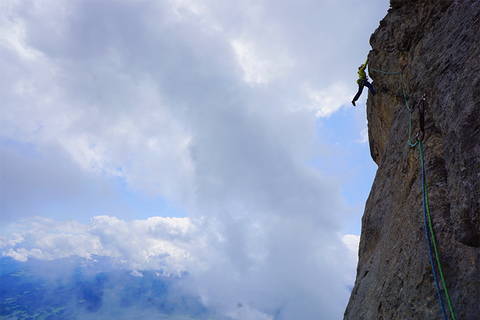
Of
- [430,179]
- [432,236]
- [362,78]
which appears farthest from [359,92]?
[432,236]

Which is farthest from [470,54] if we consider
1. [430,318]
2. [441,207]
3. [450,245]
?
[430,318]

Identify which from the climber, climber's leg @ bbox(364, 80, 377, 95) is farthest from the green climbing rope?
the climber

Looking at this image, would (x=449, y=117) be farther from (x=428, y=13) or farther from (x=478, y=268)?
(x=428, y=13)

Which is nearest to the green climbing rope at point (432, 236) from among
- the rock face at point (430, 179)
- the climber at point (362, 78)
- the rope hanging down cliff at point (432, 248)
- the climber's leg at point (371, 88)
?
the rope hanging down cliff at point (432, 248)

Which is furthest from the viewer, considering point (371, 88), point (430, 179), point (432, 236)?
point (371, 88)

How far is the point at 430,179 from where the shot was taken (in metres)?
6.95

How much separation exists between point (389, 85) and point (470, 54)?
5.91 metres

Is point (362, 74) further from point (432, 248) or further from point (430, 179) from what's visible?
point (432, 248)

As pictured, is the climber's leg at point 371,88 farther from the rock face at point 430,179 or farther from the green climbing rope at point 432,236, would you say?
the green climbing rope at point 432,236

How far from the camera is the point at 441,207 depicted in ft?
21.1

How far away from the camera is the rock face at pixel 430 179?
540 cm

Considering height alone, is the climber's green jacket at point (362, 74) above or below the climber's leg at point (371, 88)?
above

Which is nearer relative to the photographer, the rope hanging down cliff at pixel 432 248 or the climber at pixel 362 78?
the rope hanging down cliff at pixel 432 248

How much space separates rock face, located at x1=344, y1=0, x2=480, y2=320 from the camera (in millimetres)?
5398
